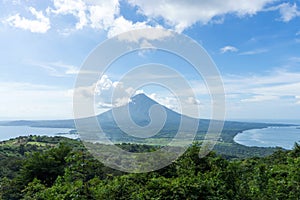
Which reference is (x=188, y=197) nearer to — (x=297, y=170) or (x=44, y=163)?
(x=297, y=170)

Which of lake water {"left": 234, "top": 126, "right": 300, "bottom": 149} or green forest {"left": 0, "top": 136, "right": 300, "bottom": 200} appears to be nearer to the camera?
green forest {"left": 0, "top": 136, "right": 300, "bottom": 200}

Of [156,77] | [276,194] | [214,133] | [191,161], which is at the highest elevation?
[156,77]

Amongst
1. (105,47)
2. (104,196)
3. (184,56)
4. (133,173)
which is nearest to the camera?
(104,196)

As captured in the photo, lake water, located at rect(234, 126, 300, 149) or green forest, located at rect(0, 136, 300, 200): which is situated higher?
green forest, located at rect(0, 136, 300, 200)

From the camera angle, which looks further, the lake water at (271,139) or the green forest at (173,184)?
the lake water at (271,139)

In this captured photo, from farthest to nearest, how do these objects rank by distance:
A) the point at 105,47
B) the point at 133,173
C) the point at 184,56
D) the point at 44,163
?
the point at 44,163
the point at 133,173
the point at 184,56
the point at 105,47

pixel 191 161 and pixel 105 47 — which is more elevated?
pixel 105 47

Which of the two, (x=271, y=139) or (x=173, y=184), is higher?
(x=173, y=184)

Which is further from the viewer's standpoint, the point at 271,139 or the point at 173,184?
the point at 271,139

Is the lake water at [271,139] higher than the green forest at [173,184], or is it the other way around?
the green forest at [173,184]

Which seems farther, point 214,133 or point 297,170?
point 297,170

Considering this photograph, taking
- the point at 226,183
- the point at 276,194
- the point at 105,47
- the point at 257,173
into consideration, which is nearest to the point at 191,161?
the point at 226,183
